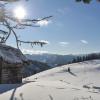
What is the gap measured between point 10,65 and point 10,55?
90 centimetres

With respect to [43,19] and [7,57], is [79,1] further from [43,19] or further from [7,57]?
[7,57]

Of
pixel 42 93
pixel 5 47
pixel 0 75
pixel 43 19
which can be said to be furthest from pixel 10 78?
pixel 43 19

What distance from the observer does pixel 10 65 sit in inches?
1027

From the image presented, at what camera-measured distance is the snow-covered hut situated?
25.4m

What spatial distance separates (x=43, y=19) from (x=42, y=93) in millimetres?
9841

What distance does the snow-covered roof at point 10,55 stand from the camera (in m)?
25.2

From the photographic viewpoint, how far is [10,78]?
26438 mm

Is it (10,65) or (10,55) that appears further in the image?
(10,55)

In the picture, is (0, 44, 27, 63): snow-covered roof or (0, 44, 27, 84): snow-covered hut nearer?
(0, 44, 27, 63): snow-covered roof

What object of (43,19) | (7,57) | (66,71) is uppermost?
(43,19)

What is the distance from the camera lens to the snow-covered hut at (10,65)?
2539 cm

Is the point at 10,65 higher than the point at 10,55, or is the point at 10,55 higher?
the point at 10,55

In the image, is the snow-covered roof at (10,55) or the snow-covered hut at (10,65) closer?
the snow-covered roof at (10,55)

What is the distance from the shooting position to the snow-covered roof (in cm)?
2523
